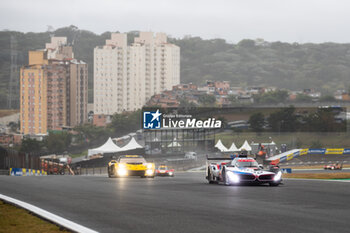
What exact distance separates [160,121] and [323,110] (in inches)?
1588

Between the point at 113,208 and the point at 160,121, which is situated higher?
the point at 160,121

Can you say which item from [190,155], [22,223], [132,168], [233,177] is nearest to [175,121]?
[190,155]

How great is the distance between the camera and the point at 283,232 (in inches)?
374

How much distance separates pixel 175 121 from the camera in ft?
291

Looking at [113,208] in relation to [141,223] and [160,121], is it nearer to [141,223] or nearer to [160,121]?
[141,223]

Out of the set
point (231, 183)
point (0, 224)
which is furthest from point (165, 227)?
point (231, 183)

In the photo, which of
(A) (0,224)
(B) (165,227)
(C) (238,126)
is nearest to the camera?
(B) (165,227)

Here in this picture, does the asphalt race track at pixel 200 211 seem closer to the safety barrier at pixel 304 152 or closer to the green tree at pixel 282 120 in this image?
the safety barrier at pixel 304 152

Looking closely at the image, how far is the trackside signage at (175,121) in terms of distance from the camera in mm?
86625

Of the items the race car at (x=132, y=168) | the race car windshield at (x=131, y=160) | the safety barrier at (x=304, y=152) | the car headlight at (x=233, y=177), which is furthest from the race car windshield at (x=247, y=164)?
the safety barrier at (x=304, y=152)
